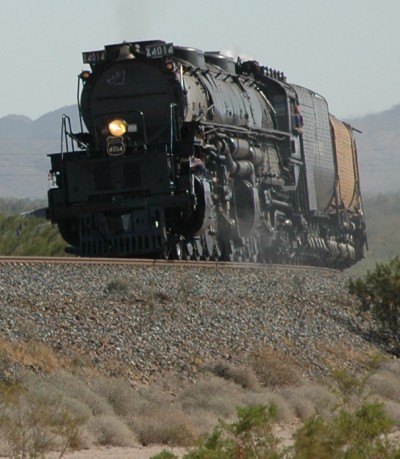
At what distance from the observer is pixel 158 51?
25.1 meters

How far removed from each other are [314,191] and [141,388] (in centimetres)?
1623

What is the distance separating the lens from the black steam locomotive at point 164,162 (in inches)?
990

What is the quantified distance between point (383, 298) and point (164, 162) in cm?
473

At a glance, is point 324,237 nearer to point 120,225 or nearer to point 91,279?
point 120,225

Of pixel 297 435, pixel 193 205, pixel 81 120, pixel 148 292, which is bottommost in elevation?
pixel 297 435

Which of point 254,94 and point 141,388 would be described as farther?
point 254,94

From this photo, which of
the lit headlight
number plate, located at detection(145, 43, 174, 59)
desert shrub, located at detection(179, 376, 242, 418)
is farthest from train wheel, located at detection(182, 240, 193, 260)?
desert shrub, located at detection(179, 376, 242, 418)

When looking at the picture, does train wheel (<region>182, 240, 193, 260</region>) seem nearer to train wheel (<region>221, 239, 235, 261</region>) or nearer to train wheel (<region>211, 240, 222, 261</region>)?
train wheel (<region>211, 240, 222, 261</region>)

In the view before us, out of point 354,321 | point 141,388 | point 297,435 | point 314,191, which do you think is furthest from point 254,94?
point 297,435

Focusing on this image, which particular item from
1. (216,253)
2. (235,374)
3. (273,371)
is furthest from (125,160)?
(235,374)

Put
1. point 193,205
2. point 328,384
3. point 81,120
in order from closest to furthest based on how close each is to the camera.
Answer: point 328,384 → point 193,205 → point 81,120

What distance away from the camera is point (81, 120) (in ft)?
87.0

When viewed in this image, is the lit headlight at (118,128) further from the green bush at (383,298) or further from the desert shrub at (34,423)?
the desert shrub at (34,423)

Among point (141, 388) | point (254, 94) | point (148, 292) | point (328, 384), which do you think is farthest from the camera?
point (254, 94)
